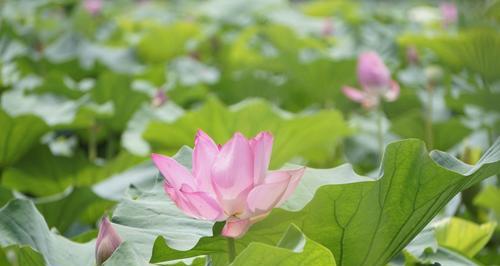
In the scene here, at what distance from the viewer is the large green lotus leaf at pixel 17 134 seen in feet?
5.97

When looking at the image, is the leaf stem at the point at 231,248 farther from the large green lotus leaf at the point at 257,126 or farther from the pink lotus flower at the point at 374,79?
the pink lotus flower at the point at 374,79

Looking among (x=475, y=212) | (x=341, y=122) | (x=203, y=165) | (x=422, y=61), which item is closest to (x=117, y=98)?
(x=341, y=122)

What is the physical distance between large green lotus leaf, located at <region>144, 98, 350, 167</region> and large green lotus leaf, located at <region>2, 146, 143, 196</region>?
14 cm

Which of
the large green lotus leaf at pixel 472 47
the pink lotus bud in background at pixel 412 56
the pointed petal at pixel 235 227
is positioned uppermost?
the pointed petal at pixel 235 227

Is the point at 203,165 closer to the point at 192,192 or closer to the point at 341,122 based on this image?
the point at 192,192

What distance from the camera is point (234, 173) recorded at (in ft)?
2.91

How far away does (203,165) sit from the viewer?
915 mm

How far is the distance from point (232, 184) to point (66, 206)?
70 cm

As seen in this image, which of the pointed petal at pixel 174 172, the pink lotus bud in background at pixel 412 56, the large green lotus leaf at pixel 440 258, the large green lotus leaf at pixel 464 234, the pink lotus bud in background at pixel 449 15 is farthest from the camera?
the pink lotus bud in background at pixel 449 15

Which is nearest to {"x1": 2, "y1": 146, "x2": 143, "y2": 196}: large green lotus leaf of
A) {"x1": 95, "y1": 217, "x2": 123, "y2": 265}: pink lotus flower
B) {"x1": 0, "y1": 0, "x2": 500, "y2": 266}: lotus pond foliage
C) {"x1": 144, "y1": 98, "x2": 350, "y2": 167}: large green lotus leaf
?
{"x1": 0, "y1": 0, "x2": 500, "y2": 266}: lotus pond foliage

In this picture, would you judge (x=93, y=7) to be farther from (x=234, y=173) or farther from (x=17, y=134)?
(x=234, y=173)

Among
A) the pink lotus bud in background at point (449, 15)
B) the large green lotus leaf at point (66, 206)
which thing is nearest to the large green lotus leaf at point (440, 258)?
the large green lotus leaf at point (66, 206)

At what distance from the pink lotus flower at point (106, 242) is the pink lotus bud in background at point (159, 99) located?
1361 millimetres

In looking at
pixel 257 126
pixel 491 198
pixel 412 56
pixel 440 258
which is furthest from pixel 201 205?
pixel 412 56
